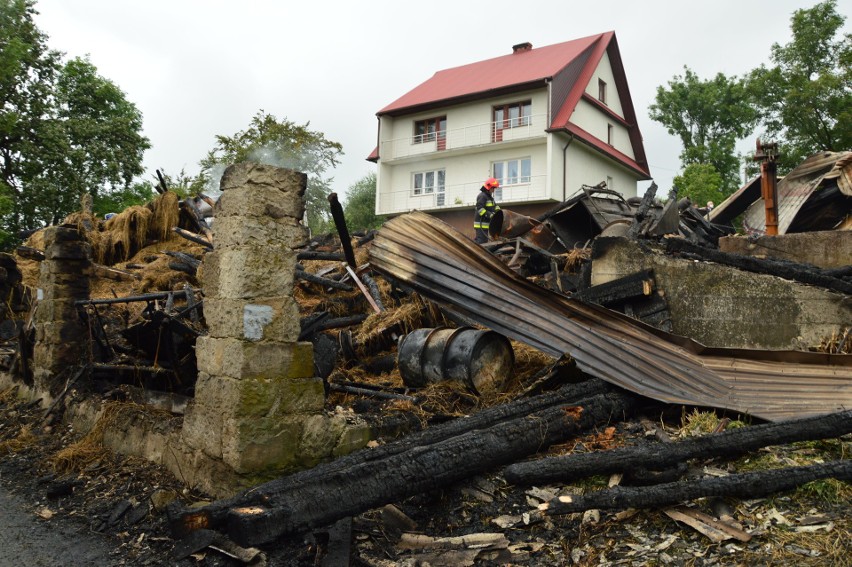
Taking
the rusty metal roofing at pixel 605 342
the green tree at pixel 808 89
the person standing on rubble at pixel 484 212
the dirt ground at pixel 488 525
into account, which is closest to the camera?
the dirt ground at pixel 488 525

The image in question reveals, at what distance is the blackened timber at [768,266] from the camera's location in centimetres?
626

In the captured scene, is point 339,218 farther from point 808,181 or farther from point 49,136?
point 49,136

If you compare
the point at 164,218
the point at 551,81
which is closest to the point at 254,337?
the point at 164,218

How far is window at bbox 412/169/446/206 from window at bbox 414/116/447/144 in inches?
60.1

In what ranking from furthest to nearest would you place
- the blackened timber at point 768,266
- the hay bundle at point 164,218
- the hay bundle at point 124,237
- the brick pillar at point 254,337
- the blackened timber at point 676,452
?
the hay bundle at point 164,218, the hay bundle at point 124,237, the blackened timber at point 768,266, the brick pillar at point 254,337, the blackened timber at point 676,452

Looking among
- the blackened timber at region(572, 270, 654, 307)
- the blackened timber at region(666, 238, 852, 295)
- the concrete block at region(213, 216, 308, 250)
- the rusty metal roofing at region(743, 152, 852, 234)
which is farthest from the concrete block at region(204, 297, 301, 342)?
the rusty metal roofing at region(743, 152, 852, 234)

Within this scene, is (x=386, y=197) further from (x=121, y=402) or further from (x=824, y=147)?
(x=121, y=402)

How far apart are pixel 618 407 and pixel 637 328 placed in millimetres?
1105

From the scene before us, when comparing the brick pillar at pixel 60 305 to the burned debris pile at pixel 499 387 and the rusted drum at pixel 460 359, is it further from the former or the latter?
the rusted drum at pixel 460 359

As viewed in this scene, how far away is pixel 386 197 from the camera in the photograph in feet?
96.8

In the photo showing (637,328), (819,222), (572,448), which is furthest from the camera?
(819,222)

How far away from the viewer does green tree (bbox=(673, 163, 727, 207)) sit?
27.0 meters

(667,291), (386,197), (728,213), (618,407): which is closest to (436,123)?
(386,197)

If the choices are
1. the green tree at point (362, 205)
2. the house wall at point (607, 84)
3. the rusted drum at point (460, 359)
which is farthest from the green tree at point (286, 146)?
the rusted drum at point (460, 359)
